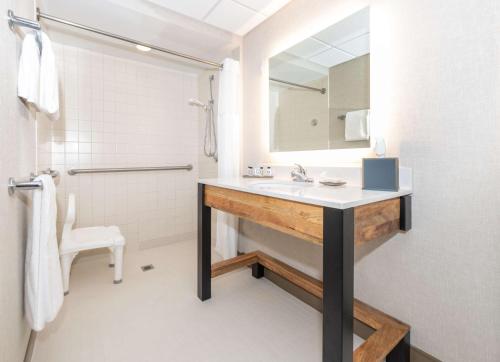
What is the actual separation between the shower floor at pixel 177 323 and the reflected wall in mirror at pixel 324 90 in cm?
111

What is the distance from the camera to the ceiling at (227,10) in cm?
177

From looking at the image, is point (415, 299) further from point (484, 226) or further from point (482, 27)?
point (482, 27)

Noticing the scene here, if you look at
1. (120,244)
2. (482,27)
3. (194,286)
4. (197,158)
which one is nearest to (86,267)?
(120,244)

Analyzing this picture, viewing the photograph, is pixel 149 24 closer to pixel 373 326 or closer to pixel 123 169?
pixel 123 169

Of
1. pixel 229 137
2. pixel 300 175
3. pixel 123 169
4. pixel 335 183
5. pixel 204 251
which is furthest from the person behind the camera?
pixel 123 169

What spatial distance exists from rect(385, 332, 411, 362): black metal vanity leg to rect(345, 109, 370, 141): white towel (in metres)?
1.03

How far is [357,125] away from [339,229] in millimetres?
822

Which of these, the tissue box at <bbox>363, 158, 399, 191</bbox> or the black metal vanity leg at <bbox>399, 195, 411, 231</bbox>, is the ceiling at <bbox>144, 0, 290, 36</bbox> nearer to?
the tissue box at <bbox>363, 158, 399, 191</bbox>

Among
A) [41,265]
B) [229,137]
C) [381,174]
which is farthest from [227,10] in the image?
[41,265]

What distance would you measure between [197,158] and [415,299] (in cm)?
254

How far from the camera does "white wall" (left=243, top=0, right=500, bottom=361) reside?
3.09 feet

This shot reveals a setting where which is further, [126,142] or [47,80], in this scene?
[126,142]

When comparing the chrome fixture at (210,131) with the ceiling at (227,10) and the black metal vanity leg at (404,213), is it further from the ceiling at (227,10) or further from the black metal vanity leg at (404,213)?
the black metal vanity leg at (404,213)

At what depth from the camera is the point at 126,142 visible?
259 centimetres
